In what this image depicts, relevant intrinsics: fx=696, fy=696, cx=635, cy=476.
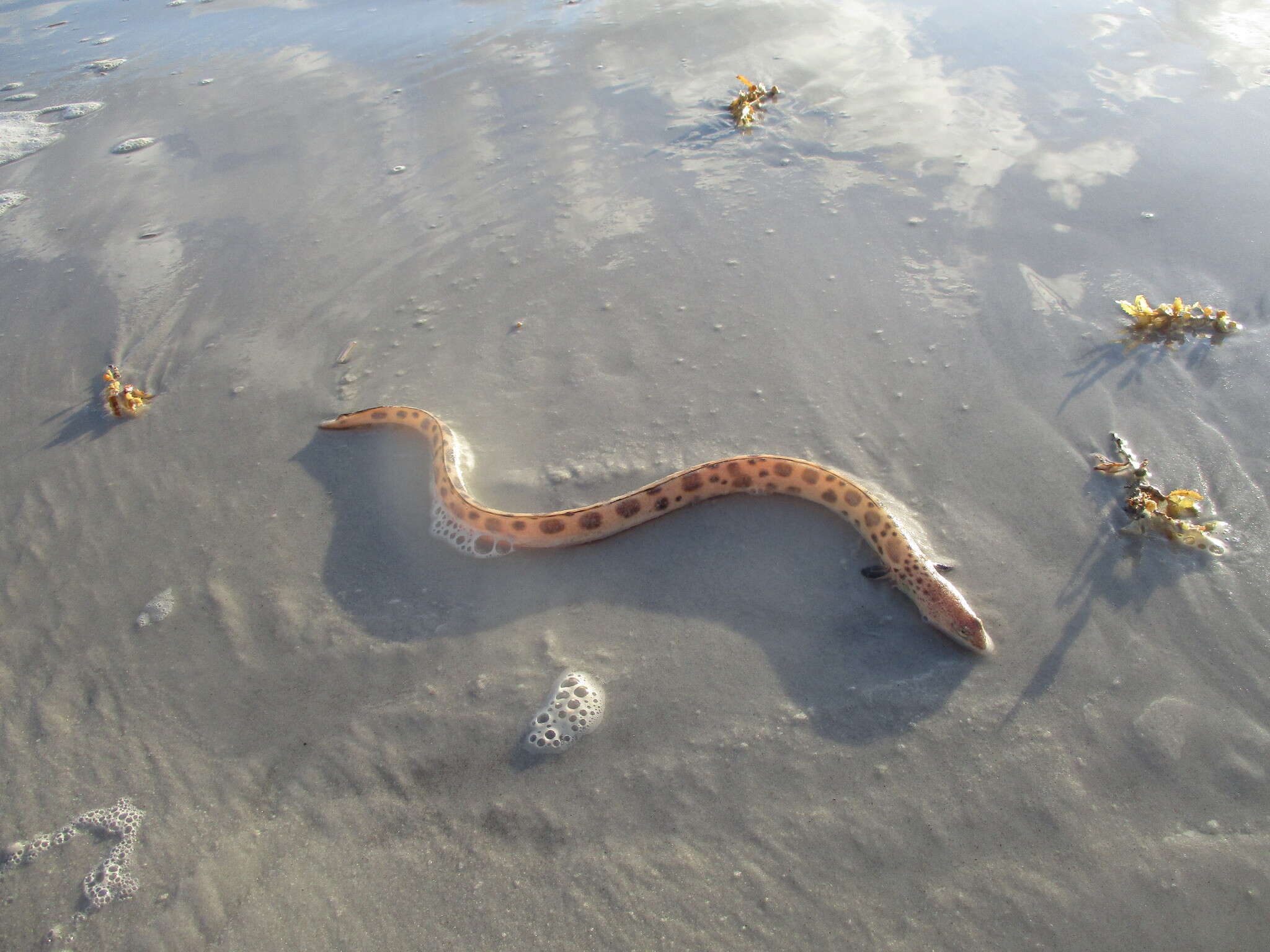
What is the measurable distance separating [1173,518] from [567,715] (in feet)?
11.0

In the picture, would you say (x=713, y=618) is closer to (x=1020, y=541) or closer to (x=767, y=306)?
(x=1020, y=541)

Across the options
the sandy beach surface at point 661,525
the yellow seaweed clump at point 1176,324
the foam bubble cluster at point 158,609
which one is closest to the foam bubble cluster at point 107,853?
the sandy beach surface at point 661,525

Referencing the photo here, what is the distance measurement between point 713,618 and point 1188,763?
2123 mm

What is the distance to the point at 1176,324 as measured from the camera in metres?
4.76

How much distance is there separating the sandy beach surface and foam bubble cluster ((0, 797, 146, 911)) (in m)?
0.05

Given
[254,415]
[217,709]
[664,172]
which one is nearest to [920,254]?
[664,172]

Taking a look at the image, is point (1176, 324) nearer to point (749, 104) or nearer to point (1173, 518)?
point (1173, 518)

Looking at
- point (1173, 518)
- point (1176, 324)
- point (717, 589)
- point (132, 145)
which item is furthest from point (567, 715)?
point (132, 145)

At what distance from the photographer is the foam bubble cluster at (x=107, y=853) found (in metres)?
2.89

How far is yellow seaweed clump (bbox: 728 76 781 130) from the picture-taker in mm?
7566

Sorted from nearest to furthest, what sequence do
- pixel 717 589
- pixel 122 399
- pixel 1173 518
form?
pixel 1173 518 < pixel 717 589 < pixel 122 399

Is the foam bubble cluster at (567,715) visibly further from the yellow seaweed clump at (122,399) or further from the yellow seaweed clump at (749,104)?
the yellow seaweed clump at (749,104)

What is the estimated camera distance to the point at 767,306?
5.48 meters

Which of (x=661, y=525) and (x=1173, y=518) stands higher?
(x=1173, y=518)
